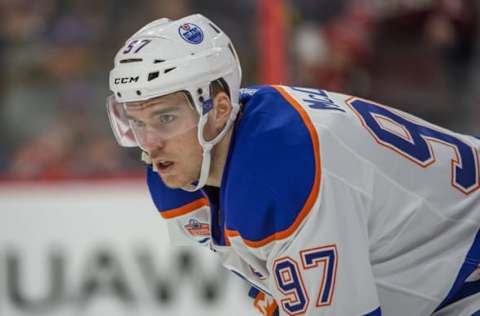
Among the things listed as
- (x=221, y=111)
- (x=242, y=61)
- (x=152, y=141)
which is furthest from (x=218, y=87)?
(x=242, y=61)

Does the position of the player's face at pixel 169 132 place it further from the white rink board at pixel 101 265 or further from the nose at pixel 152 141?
the white rink board at pixel 101 265

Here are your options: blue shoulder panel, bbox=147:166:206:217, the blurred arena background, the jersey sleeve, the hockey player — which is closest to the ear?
the hockey player

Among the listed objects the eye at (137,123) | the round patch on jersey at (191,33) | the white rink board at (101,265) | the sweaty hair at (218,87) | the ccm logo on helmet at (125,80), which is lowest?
the white rink board at (101,265)

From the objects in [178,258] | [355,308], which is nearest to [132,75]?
[355,308]

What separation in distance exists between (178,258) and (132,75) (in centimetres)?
190

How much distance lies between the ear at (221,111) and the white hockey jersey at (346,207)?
0.03m

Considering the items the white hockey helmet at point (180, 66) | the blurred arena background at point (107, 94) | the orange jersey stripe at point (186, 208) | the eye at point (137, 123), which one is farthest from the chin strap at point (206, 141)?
the blurred arena background at point (107, 94)

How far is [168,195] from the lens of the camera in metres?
2.48

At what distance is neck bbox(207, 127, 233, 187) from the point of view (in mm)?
2223

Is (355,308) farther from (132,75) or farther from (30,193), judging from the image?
(30,193)

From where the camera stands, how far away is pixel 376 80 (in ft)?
13.5

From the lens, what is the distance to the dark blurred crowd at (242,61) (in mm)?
4043

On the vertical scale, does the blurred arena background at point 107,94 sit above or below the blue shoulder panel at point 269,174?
below

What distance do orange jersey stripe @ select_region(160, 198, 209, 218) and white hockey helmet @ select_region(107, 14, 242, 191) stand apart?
0.72 ft
